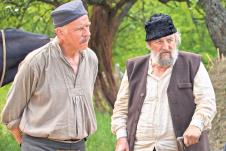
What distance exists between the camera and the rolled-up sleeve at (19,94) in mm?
4961

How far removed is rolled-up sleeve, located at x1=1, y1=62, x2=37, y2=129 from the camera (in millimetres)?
4961

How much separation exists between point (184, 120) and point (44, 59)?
1.10m

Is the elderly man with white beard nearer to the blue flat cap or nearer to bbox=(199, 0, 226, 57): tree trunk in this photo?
the blue flat cap

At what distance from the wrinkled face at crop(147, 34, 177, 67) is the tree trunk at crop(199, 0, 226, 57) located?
516 cm

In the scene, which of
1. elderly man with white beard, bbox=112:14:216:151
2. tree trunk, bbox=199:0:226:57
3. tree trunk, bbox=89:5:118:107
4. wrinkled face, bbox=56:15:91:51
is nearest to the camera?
wrinkled face, bbox=56:15:91:51

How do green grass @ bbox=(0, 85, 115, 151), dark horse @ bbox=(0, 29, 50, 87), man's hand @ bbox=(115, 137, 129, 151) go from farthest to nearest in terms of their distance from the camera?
green grass @ bbox=(0, 85, 115, 151) < man's hand @ bbox=(115, 137, 129, 151) < dark horse @ bbox=(0, 29, 50, 87)

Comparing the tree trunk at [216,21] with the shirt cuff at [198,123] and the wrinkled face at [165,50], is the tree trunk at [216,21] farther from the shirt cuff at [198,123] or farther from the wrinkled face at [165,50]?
the shirt cuff at [198,123]

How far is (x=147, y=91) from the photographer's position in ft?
17.7

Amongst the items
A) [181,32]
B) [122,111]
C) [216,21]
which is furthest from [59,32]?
[181,32]

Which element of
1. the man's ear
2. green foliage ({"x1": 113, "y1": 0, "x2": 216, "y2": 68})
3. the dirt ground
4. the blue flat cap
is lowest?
green foliage ({"x1": 113, "y1": 0, "x2": 216, "y2": 68})

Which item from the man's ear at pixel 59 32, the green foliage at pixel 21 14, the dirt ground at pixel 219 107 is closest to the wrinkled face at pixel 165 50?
the man's ear at pixel 59 32

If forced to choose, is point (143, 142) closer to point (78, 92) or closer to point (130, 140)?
point (130, 140)

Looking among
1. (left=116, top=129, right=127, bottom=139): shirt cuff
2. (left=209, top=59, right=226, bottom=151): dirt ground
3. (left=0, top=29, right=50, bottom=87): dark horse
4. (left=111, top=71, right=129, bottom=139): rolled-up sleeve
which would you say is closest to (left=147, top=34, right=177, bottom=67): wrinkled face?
(left=111, top=71, right=129, bottom=139): rolled-up sleeve

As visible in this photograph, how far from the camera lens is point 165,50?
5.32m
